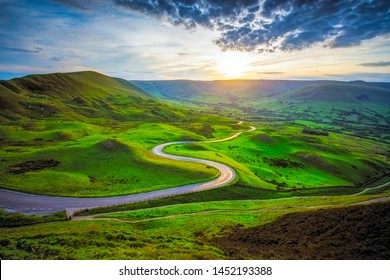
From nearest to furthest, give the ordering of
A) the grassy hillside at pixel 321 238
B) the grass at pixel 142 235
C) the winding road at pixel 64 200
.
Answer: the grassy hillside at pixel 321 238, the grass at pixel 142 235, the winding road at pixel 64 200

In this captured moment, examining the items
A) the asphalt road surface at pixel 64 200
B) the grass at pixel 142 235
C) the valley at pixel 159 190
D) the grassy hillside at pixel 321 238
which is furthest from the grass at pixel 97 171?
the grassy hillside at pixel 321 238

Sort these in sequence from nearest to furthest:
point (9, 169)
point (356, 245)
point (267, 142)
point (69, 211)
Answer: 1. point (356, 245)
2. point (69, 211)
3. point (9, 169)
4. point (267, 142)

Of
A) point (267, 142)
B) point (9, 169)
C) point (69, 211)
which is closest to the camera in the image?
point (69, 211)

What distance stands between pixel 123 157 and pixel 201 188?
2922 cm

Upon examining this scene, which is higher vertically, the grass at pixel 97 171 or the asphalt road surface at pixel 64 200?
the grass at pixel 97 171

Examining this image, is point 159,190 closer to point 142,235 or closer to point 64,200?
point 64,200

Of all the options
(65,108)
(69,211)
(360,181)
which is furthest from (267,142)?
(65,108)

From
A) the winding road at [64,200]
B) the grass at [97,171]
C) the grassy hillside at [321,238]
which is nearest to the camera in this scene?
the grassy hillside at [321,238]

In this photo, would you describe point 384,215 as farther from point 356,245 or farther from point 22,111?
point 22,111

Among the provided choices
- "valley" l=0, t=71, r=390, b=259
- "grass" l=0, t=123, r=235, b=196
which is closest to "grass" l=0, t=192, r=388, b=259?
"valley" l=0, t=71, r=390, b=259

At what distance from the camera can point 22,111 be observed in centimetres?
16175

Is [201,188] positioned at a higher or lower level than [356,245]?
lower

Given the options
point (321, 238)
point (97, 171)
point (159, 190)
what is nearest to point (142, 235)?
point (321, 238)

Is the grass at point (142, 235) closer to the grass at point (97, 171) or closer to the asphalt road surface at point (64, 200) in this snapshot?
the asphalt road surface at point (64, 200)
